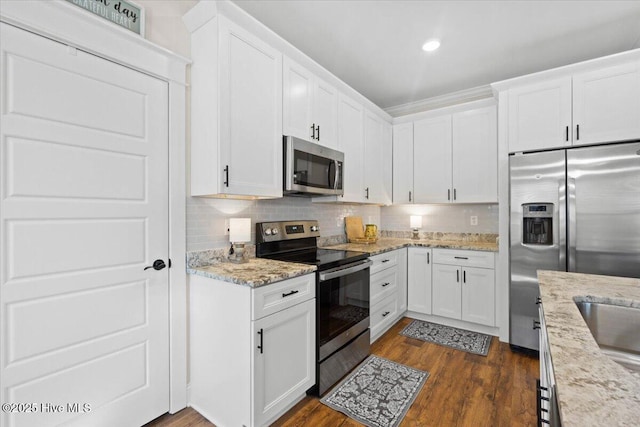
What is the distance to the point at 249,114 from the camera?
79.5 inches

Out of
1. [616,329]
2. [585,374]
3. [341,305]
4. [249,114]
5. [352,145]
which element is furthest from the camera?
[352,145]

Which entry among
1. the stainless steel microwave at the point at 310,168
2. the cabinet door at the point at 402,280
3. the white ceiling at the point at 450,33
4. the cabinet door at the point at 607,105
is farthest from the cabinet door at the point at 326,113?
the cabinet door at the point at 607,105

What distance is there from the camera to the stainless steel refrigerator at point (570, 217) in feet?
7.68

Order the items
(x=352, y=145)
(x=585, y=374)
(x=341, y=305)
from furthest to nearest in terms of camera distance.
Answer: (x=352, y=145)
(x=341, y=305)
(x=585, y=374)

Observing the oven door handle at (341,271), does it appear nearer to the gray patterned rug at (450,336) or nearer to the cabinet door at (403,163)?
the gray patterned rug at (450,336)

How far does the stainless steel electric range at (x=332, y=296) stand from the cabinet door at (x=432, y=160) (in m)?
1.54

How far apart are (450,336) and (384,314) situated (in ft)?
2.31

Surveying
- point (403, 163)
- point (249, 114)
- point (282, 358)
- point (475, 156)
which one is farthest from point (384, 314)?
point (249, 114)

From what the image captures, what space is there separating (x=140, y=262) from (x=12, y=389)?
0.74 metres

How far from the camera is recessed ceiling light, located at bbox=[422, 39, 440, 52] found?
2.61 metres

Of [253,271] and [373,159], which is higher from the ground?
[373,159]

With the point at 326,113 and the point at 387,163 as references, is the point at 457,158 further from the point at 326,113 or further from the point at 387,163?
the point at 326,113

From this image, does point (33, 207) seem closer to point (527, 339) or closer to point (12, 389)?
point (12, 389)

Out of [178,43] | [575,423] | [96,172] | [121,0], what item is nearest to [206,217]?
[96,172]
